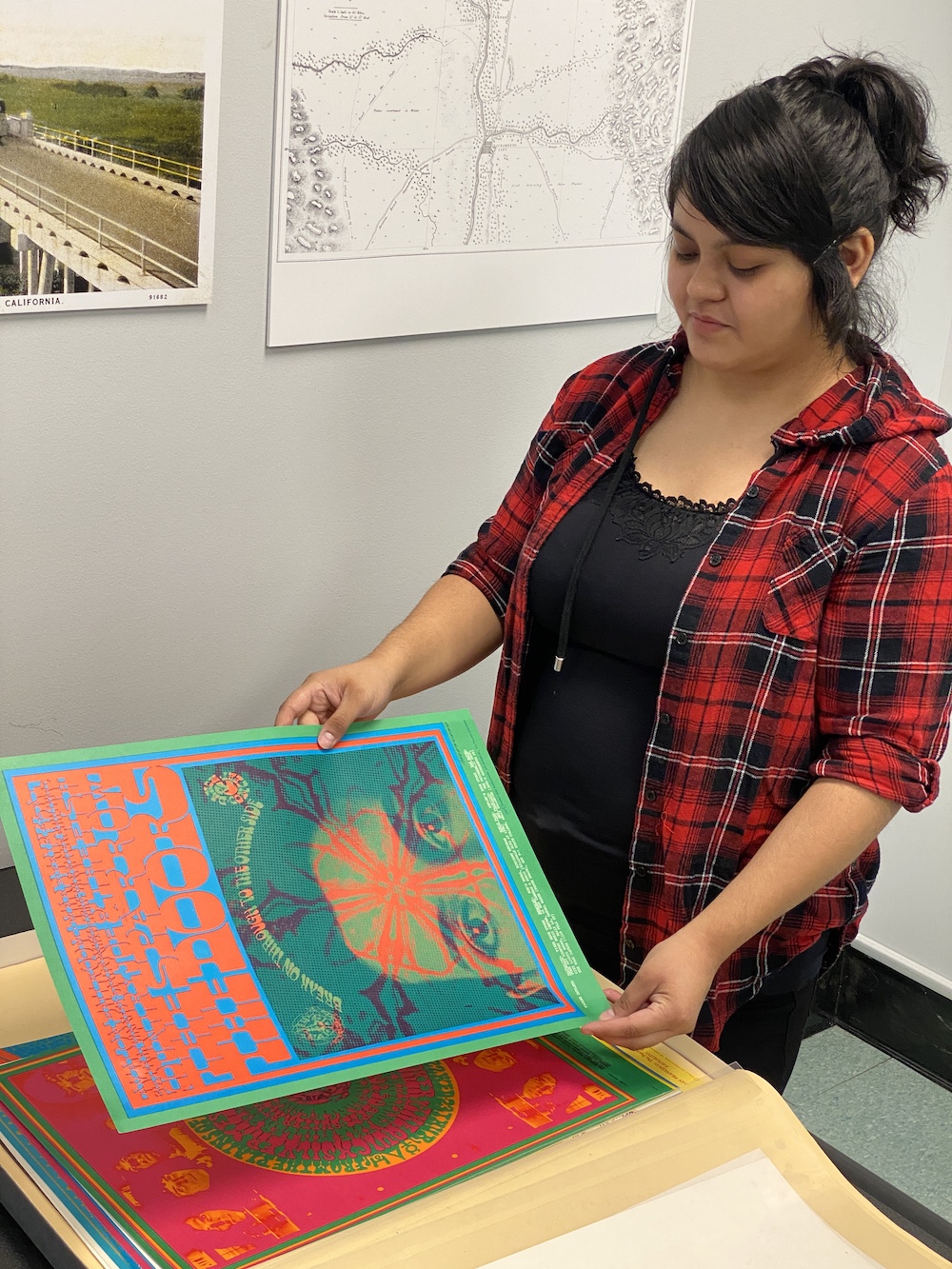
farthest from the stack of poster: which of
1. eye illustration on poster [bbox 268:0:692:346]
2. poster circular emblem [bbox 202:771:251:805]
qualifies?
eye illustration on poster [bbox 268:0:692:346]

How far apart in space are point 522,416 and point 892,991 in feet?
4.89

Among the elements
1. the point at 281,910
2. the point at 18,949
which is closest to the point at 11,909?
the point at 18,949

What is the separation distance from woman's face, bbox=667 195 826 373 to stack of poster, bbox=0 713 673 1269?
0.46 meters

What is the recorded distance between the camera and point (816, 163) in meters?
1.11

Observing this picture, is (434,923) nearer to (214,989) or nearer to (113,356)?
(214,989)

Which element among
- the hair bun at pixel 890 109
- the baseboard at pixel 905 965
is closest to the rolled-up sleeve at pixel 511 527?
the hair bun at pixel 890 109

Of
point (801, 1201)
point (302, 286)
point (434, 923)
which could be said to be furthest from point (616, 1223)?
point (302, 286)

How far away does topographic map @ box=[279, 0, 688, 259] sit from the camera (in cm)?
141

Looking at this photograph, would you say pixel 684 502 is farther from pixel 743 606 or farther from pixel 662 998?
pixel 662 998

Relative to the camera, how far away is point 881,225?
1.20 meters

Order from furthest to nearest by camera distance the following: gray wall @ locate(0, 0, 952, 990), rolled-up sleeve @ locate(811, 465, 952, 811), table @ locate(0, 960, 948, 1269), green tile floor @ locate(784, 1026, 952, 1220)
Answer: green tile floor @ locate(784, 1026, 952, 1220), gray wall @ locate(0, 0, 952, 990), rolled-up sleeve @ locate(811, 465, 952, 811), table @ locate(0, 960, 948, 1269)

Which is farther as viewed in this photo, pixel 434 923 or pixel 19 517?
pixel 19 517

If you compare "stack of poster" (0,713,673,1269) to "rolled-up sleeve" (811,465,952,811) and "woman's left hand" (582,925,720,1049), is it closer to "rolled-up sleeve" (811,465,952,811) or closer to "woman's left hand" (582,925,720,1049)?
"woman's left hand" (582,925,720,1049)

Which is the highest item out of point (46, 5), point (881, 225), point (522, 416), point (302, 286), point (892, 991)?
point (46, 5)
